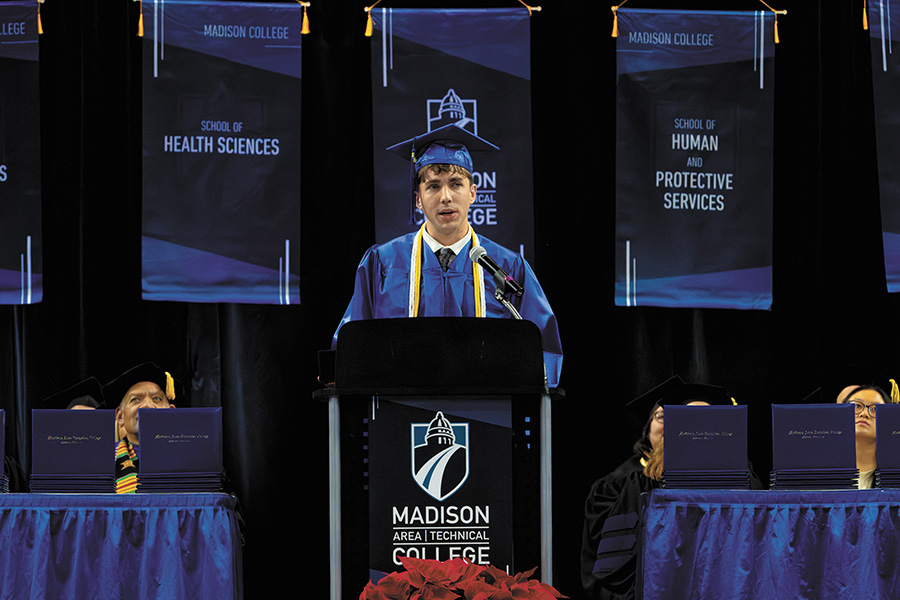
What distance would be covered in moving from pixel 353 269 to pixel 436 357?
8.44 ft

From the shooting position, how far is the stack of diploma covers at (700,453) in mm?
3227

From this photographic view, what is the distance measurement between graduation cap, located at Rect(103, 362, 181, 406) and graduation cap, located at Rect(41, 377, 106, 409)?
0.14ft

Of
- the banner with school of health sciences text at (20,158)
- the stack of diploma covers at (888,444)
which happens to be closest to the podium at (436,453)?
the stack of diploma covers at (888,444)

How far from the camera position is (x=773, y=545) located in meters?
3.12

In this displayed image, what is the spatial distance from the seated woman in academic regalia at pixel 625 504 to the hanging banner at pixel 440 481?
66.0 inches

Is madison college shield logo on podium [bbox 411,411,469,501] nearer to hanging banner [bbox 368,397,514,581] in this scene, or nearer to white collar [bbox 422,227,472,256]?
hanging banner [bbox 368,397,514,581]

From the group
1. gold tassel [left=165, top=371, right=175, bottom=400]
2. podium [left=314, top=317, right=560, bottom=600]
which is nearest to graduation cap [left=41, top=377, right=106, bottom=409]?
gold tassel [left=165, top=371, right=175, bottom=400]

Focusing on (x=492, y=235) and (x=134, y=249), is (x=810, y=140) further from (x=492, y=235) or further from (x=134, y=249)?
(x=134, y=249)

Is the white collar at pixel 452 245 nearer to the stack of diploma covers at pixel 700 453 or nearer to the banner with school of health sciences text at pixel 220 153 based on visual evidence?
the banner with school of health sciences text at pixel 220 153

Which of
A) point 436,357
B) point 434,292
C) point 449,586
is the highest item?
point 434,292

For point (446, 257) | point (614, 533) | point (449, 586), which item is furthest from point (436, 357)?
point (614, 533)

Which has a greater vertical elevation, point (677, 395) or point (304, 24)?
point (304, 24)

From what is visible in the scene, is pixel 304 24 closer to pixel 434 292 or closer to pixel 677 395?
pixel 434 292

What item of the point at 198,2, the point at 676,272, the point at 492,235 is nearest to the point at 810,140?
the point at 676,272
